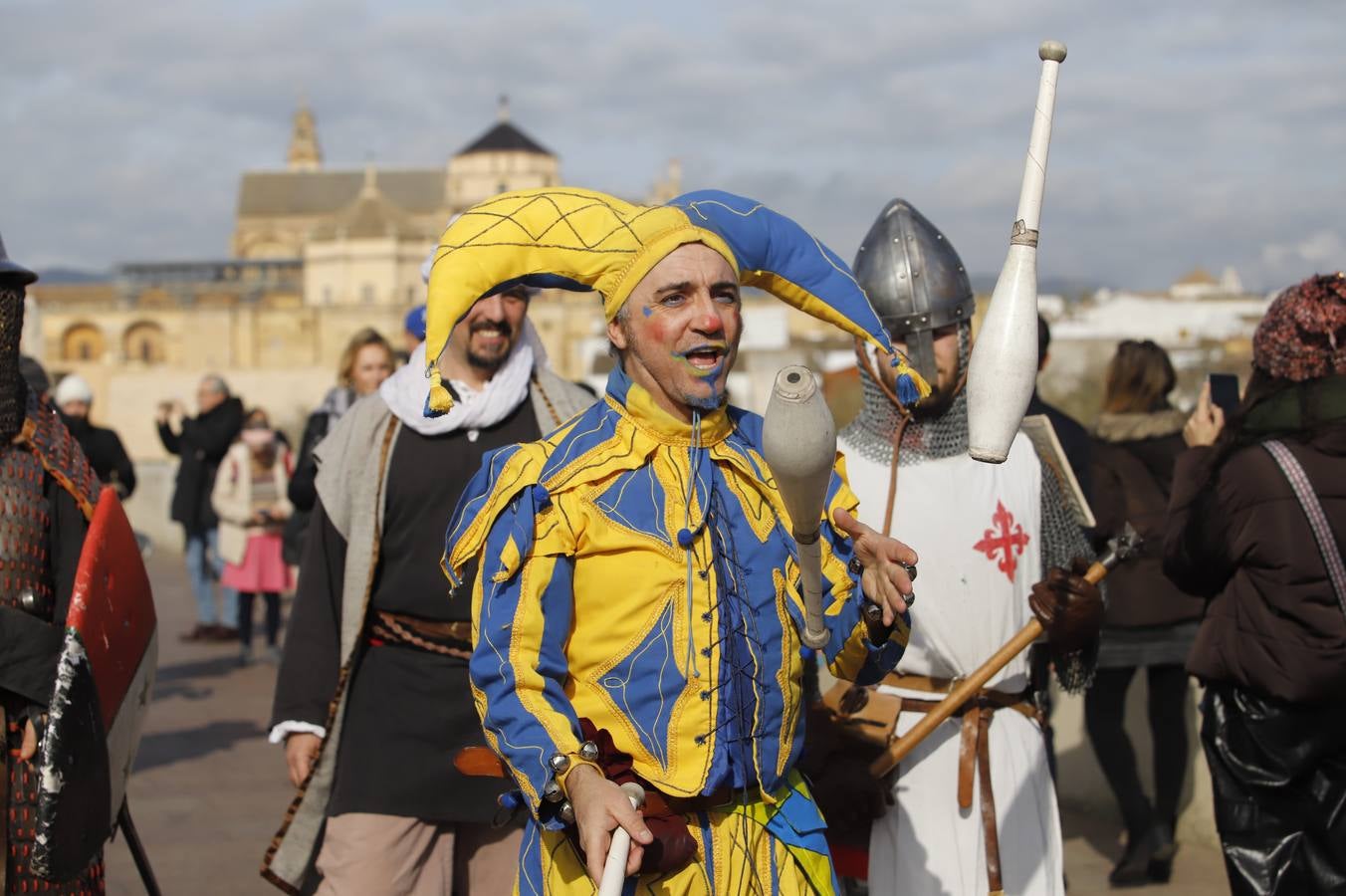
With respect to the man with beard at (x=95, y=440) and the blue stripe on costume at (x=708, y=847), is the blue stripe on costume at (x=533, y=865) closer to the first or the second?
the blue stripe on costume at (x=708, y=847)

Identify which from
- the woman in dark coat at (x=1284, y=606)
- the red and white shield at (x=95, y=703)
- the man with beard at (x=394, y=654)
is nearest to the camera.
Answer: the red and white shield at (x=95, y=703)

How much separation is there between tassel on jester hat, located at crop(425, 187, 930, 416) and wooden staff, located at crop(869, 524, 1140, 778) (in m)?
1.01

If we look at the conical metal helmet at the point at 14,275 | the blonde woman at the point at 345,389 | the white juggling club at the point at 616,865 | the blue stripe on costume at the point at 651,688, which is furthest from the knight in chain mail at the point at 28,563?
the blonde woman at the point at 345,389

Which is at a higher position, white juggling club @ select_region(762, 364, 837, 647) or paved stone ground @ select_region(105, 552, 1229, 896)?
white juggling club @ select_region(762, 364, 837, 647)

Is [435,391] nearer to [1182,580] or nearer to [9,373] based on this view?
[9,373]

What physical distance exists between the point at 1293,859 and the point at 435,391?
2989mm

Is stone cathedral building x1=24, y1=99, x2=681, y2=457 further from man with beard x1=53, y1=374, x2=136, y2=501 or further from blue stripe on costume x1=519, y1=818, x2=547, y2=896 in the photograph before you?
blue stripe on costume x1=519, y1=818, x2=547, y2=896

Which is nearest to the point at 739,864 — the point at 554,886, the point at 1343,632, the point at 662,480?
the point at 554,886

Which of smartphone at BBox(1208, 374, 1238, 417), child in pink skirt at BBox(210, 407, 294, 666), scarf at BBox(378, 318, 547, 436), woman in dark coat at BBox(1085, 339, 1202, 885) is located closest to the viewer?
scarf at BBox(378, 318, 547, 436)

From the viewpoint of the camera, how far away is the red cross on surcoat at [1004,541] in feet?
14.6

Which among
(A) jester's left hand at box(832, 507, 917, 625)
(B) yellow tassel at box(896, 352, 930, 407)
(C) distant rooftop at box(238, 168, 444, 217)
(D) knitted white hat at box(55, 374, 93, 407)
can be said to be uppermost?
(C) distant rooftop at box(238, 168, 444, 217)

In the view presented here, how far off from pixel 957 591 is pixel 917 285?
81 centimetres

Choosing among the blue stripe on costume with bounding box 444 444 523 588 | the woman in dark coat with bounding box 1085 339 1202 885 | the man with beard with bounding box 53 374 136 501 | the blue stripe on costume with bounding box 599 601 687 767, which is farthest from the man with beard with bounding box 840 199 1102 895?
the man with beard with bounding box 53 374 136 501

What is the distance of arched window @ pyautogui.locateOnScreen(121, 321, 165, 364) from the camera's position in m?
107
